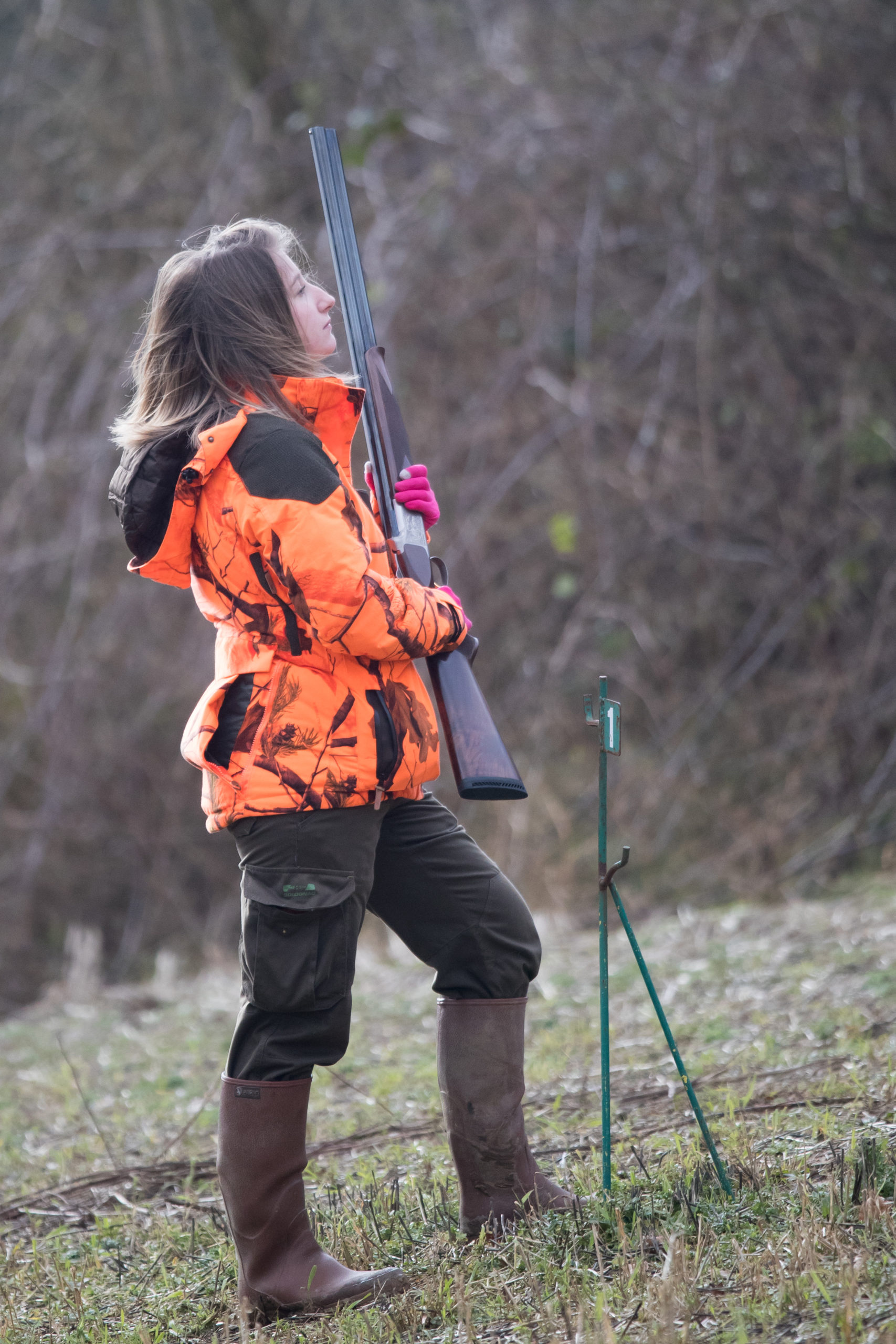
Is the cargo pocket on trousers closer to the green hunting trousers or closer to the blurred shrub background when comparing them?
the green hunting trousers

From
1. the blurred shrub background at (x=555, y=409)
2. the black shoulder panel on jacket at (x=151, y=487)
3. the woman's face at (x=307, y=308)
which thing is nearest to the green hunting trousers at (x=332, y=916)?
the black shoulder panel on jacket at (x=151, y=487)

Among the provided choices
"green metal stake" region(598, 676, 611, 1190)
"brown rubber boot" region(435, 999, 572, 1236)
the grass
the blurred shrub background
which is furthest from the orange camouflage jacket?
the blurred shrub background

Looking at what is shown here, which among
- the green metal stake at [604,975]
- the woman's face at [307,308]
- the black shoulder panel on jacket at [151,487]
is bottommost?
the green metal stake at [604,975]

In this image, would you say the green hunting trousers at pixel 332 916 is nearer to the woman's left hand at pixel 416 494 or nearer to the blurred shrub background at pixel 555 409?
the woman's left hand at pixel 416 494

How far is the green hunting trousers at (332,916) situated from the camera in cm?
240

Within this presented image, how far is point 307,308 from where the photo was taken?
2.62 metres

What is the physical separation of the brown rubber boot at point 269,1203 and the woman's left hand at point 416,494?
113 centimetres

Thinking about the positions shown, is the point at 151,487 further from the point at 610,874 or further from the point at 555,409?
the point at 555,409

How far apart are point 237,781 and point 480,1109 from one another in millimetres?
805

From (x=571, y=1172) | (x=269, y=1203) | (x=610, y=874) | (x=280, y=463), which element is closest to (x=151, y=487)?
(x=280, y=463)

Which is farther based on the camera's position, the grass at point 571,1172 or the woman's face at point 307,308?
the woman's face at point 307,308

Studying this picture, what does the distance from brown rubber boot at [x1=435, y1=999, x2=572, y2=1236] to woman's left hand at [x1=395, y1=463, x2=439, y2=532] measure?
0.98 metres

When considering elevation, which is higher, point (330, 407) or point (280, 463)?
point (330, 407)

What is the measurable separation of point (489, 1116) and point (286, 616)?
104 cm
